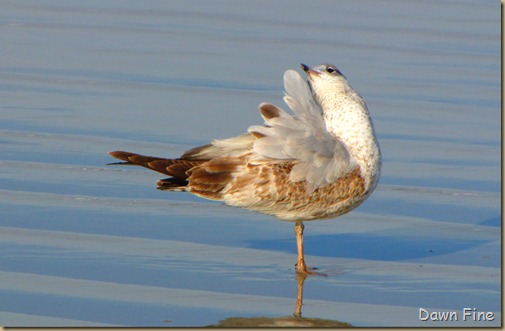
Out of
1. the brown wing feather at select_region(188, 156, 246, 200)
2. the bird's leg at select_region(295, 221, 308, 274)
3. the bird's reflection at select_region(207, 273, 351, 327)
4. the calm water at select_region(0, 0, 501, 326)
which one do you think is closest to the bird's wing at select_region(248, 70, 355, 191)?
the brown wing feather at select_region(188, 156, 246, 200)

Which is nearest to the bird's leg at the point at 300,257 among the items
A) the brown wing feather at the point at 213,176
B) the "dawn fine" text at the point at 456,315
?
the brown wing feather at the point at 213,176

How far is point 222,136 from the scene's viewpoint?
953cm

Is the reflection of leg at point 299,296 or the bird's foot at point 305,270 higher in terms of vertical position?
the bird's foot at point 305,270

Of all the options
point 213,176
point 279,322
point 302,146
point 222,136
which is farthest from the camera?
point 222,136

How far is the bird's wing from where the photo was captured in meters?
7.01

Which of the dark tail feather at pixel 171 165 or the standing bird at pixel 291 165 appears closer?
the standing bird at pixel 291 165

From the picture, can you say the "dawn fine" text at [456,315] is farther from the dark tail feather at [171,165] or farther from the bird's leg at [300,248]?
the dark tail feather at [171,165]

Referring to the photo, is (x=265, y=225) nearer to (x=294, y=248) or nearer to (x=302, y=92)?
(x=294, y=248)

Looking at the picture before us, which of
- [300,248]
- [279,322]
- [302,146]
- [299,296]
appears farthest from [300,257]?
[279,322]

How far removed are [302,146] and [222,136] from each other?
257cm

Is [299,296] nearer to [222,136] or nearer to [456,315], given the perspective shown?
[456,315]

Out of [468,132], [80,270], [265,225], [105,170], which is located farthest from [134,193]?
[468,132]

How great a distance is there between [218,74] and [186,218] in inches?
145

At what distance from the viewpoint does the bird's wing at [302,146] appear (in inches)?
276
